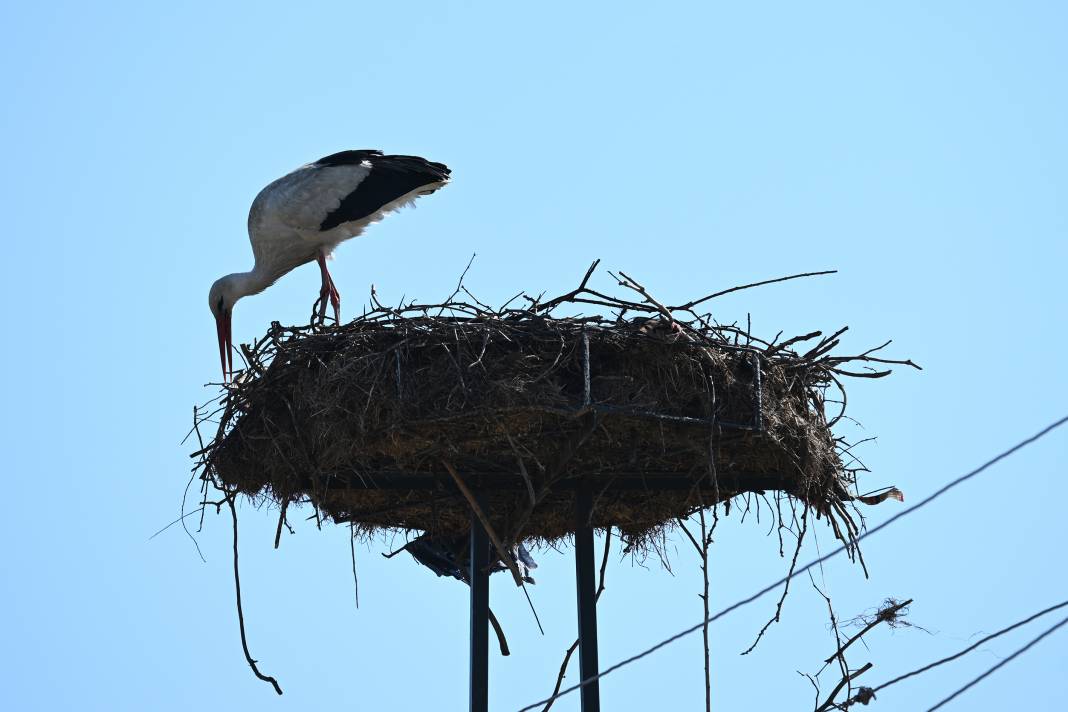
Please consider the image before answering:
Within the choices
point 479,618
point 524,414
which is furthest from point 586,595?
point 524,414

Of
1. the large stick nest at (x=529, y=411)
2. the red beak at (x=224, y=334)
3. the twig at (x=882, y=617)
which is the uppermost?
the red beak at (x=224, y=334)

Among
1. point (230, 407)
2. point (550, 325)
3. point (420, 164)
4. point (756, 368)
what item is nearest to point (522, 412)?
point (550, 325)

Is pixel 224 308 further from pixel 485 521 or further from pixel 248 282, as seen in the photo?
pixel 485 521

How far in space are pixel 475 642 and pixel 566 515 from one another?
1.30 m

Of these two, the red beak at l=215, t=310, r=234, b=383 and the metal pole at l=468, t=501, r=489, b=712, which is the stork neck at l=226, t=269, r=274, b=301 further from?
the metal pole at l=468, t=501, r=489, b=712

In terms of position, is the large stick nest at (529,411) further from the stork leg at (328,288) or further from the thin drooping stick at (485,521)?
the stork leg at (328,288)

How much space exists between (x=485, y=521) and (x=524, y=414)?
0.74 m

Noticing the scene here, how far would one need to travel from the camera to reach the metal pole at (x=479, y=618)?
7.36 metres

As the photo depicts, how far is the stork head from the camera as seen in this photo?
463 inches

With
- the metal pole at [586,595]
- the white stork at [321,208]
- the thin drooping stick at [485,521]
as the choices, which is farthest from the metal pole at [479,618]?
the white stork at [321,208]

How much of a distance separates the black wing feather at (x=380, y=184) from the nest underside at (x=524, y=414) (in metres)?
3.56

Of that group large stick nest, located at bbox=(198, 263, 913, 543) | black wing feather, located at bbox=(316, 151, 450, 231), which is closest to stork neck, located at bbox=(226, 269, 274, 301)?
black wing feather, located at bbox=(316, 151, 450, 231)

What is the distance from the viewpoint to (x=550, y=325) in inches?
289

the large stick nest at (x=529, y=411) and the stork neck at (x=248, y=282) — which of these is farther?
the stork neck at (x=248, y=282)
